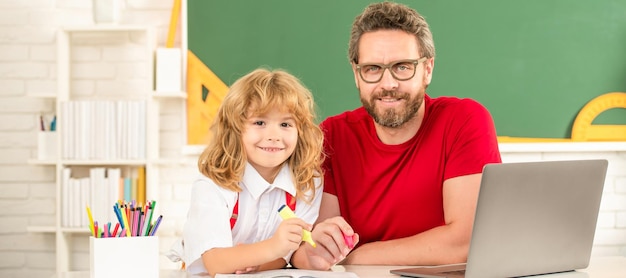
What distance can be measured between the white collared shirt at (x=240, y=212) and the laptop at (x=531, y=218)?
382mm

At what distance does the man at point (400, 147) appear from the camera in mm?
2059

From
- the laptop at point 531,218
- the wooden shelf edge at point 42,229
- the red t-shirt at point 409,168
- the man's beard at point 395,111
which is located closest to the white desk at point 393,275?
the laptop at point 531,218

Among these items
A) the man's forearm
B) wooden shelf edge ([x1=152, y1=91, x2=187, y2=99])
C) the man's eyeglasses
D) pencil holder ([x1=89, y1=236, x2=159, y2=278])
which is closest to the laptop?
the man's forearm

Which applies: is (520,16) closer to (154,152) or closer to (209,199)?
(154,152)

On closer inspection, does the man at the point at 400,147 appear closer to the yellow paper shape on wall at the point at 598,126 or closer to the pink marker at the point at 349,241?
the pink marker at the point at 349,241

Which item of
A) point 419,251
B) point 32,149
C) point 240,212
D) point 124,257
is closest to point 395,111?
point 419,251

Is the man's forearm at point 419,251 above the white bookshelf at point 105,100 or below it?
below

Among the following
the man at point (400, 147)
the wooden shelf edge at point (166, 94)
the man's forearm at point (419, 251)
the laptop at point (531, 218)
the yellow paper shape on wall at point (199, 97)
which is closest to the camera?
the laptop at point (531, 218)

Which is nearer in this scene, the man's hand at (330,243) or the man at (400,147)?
the man's hand at (330,243)

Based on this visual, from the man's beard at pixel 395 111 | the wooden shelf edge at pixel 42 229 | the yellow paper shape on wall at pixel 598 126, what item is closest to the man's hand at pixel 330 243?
the man's beard at pixel 395 111

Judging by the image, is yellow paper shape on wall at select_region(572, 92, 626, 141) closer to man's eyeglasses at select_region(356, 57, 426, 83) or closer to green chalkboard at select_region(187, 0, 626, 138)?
green chalkboard at select_region(187, 0, 626, 138)

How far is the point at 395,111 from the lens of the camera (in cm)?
210

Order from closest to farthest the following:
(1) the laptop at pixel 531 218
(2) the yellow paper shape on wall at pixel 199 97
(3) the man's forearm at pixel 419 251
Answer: (1) the laptop at pixel 531 218 → (3) the man's forearm at pixel 419 251 → (2) the yellow paper shape on wall at pixel 199 97

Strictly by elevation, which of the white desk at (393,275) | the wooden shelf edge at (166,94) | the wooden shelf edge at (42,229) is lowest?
the wooden shelf edge at (42,229)
